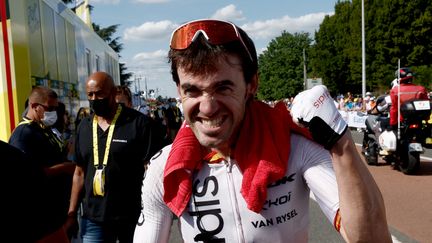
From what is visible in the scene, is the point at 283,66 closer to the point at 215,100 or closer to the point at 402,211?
the point at 402,211

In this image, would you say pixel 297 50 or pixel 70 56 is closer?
pixel 70 56

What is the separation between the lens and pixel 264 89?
292ft

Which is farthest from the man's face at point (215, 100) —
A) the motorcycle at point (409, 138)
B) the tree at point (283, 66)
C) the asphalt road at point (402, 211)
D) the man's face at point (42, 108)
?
the tree at point (283, 66)

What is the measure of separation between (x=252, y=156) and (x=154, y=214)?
42 centimetres

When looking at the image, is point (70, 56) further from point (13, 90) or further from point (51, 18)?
point (13, 90)

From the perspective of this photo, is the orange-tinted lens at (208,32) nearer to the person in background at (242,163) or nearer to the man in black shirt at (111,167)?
the person in background at (242,163)

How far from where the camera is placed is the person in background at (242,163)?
1527 mm

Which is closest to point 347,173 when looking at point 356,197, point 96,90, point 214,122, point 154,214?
point 356,197

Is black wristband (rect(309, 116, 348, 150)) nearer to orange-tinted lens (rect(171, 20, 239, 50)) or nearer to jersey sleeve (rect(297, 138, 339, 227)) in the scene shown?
jersey sleeve (rect(297, 138, 339, 227))

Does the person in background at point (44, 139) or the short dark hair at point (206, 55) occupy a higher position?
the short dark hair at point (206, 55)

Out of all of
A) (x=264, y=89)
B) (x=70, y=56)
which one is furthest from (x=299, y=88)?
(x=70, y=56)

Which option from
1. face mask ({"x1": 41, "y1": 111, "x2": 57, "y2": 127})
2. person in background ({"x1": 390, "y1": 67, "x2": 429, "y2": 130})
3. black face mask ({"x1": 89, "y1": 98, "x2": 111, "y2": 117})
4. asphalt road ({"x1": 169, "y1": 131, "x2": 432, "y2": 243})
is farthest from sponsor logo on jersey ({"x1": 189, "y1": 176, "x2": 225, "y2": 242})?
person in background ({"x1": 390, "y1": 67, "x2": 429, "y2": 130})

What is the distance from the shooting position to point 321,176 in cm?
166

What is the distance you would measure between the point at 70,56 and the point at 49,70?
1335 mm
